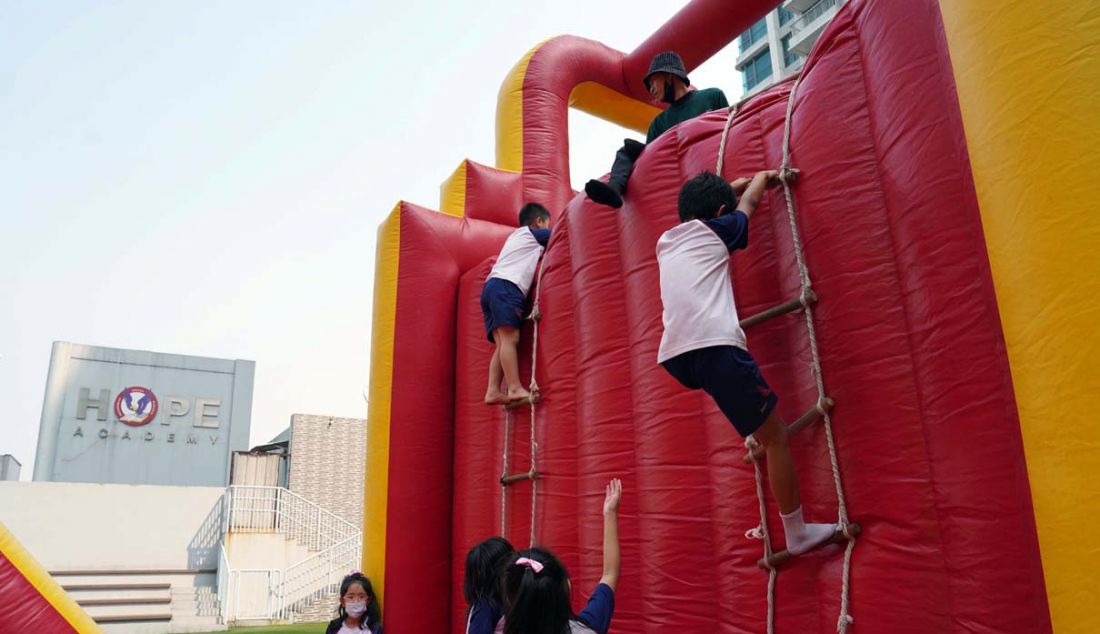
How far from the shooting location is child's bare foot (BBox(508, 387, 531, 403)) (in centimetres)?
339

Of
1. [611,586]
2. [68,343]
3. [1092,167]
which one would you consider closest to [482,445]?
[611,586]

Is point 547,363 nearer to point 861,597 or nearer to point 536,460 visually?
point 536,460

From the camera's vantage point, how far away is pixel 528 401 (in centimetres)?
340

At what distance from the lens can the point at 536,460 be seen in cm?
331

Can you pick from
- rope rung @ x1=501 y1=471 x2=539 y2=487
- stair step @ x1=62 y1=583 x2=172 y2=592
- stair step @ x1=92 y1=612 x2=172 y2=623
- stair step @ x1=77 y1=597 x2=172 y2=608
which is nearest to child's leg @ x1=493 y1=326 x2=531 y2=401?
rope rung @ x1=501 y1=471 x2=539 y2=487

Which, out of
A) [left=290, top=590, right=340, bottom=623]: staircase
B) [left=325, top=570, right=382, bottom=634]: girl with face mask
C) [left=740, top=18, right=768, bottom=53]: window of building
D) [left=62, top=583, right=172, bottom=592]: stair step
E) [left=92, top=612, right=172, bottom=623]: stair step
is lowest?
[left=290, top=590, right=340, bottom=623]: staircase

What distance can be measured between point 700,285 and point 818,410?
1.39ft

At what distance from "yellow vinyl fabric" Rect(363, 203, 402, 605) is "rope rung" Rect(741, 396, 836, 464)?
7.37 ft

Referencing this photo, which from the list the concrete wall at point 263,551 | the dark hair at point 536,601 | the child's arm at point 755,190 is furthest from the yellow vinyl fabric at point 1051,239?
the concrete wall at point 263,551

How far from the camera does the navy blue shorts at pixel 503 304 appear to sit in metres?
3.53

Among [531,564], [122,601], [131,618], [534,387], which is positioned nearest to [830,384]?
[531,564]

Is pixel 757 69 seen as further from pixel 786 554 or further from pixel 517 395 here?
pixel 786 554

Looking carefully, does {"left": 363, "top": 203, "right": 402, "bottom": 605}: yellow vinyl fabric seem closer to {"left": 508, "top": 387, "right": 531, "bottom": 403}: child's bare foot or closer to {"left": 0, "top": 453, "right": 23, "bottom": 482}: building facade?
{"left": 508, "top": 387, "right": 531, "bottom": 403}: child's bare foot

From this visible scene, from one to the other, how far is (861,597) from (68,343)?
1911 centimetres
